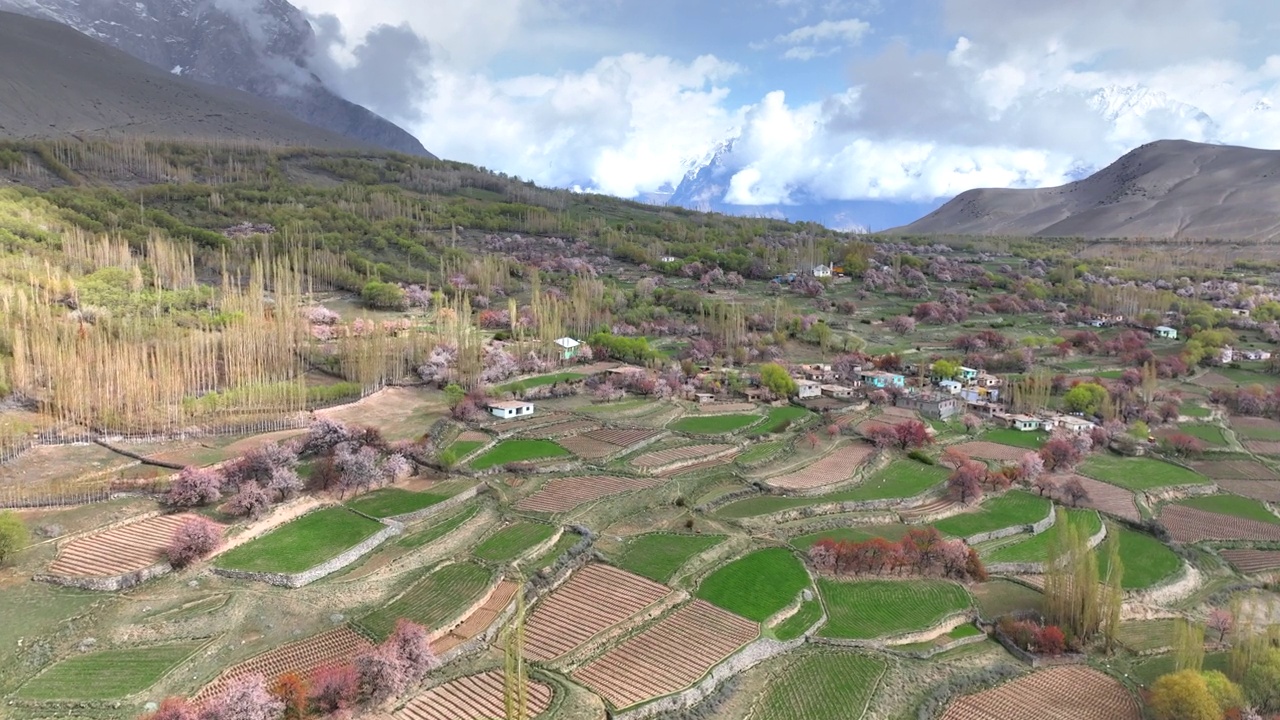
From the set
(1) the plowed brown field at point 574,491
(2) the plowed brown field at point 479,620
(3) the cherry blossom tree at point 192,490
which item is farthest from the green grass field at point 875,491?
(3) the cherry blossom tree at point 192,490

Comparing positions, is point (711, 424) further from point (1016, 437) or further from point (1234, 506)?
point (1234, 506)

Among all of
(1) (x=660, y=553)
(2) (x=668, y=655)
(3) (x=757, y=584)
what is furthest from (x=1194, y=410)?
(2) (x=668, y=655)

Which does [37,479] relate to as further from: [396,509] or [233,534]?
[396,509]

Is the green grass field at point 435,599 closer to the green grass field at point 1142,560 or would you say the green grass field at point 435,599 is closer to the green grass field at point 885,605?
the green grass field at point 885,605

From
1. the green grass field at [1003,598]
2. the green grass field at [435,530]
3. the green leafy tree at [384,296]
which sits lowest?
the green grass field at [1003,598]

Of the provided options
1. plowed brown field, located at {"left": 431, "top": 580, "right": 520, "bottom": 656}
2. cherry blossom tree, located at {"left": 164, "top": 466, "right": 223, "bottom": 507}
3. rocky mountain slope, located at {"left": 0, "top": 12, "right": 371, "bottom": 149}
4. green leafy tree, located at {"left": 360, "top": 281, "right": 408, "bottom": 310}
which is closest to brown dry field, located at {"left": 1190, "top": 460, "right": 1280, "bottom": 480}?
plowed brown field, located at {"left": 431, "top": 580, "right": 520, "bottom": 656}

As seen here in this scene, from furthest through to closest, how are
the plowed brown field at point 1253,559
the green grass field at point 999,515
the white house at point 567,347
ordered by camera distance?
the white house at point 567,347 < the green grass field at point 999,515 < the plowed brown field at point 1253,559

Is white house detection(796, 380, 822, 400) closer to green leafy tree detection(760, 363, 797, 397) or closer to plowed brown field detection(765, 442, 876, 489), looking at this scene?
green leafy tree detection(760, 363, 797, 397)

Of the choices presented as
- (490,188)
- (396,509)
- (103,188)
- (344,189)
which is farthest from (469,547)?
(490,188)
